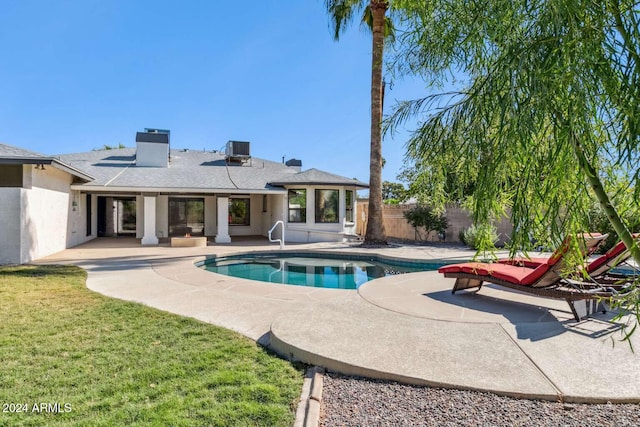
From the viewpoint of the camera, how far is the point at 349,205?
21641 millimetres

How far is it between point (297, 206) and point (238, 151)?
22.6 ft

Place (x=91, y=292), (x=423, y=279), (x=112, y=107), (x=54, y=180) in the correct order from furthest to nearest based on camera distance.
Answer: (x=112, y=107)
(x=54, y=180)
(x=423, y=279)
(x=91, y=292)

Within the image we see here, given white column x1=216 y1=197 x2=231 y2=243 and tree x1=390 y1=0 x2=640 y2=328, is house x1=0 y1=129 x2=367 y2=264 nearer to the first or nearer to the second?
white column x1=216 y1=197 x2=231 y2=243

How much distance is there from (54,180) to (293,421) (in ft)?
52.3

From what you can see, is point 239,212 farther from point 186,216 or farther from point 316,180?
point 316,180

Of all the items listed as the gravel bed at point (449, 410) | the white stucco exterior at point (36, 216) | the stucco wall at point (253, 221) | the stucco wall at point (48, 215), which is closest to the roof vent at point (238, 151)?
the stucco wall at point (253, 221)

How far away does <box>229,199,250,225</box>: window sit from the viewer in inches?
931

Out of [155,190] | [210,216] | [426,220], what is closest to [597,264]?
[426,220]

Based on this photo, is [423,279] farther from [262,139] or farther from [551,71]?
[262,139]

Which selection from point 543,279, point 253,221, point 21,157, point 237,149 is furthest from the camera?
point 237,149

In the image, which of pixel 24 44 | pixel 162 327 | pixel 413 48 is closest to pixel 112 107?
pixel 24 44

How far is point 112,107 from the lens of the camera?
2775 centimetres

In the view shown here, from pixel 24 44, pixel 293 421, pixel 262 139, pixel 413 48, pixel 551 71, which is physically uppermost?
pixel 24 44

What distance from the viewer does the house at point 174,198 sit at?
14.6 m
